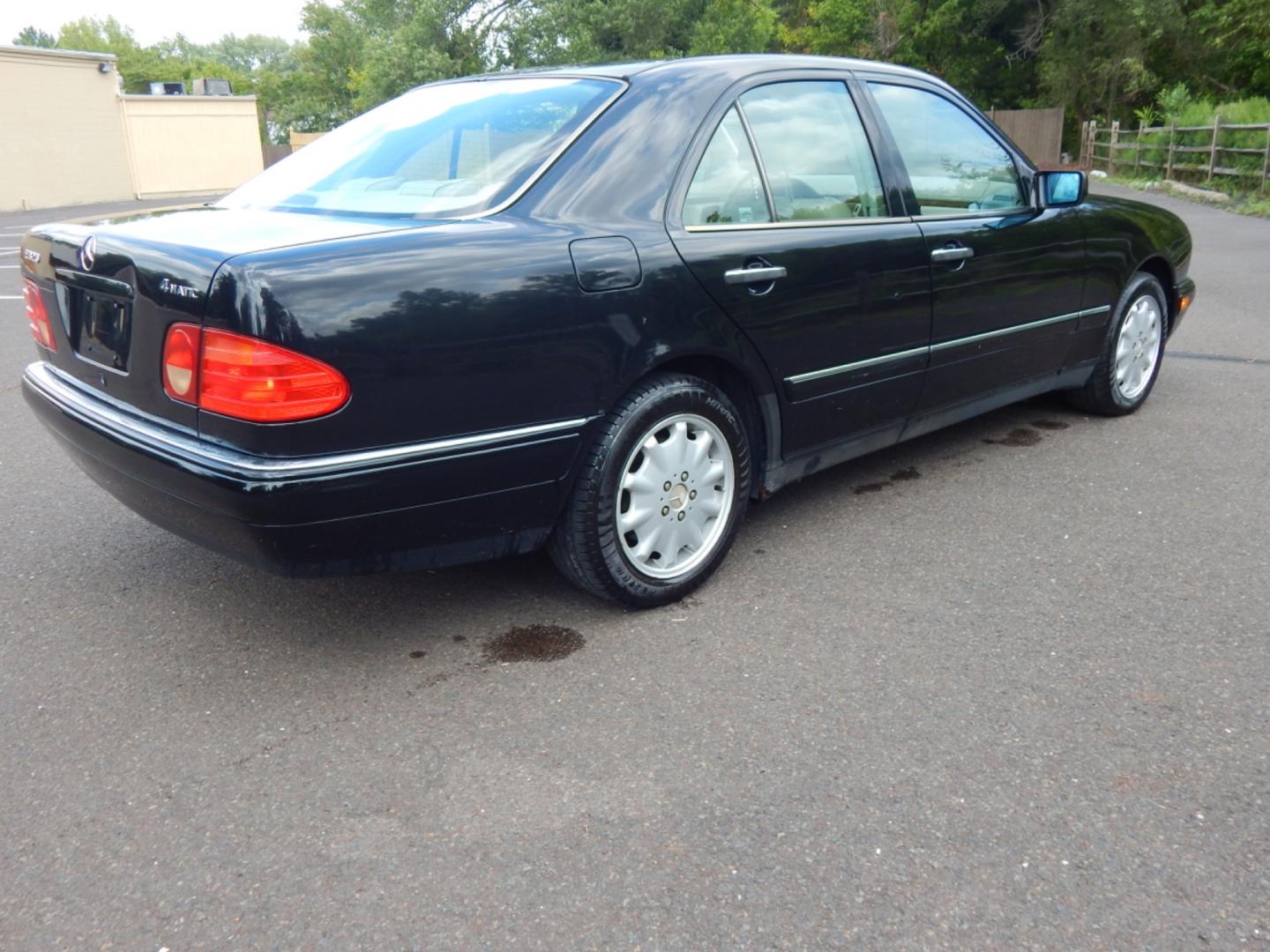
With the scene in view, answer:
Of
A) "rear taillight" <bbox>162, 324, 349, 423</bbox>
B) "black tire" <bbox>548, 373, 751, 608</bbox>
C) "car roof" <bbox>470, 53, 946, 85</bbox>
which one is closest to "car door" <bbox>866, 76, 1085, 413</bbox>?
"car roof" <bbox>470, 53, 946, 85</bbox>

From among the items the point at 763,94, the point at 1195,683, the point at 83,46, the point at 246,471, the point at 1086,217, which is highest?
the point at 83,46

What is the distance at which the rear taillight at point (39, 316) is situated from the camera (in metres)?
3.25

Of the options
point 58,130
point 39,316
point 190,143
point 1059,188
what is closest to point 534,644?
point 39,316

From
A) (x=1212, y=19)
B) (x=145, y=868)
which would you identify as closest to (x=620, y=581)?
(x=145, y=868)

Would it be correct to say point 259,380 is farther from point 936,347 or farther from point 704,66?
point 936,347

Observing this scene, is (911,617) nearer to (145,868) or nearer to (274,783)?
(274,783)

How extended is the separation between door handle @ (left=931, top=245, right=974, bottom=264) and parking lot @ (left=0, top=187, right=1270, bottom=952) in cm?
92

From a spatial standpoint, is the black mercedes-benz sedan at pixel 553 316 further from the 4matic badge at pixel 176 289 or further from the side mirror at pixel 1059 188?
the side mirror at pixel 1059 188

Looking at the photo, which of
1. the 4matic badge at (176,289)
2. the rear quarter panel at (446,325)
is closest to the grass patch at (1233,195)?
the rear quarter panel at (446,325)

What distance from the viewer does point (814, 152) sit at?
144 inches

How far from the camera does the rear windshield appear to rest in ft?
10.1

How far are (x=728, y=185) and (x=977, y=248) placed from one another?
1234 mm

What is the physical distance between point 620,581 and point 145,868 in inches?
56.2

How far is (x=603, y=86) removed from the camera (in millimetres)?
3326
